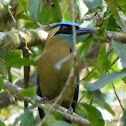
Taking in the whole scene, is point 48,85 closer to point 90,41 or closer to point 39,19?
point 39,19

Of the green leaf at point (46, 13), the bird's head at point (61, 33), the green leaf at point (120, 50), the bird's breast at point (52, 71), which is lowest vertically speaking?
the bird's breast at point (52, 71)

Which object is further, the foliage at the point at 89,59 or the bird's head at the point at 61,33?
the bird's head at the point at 61,33

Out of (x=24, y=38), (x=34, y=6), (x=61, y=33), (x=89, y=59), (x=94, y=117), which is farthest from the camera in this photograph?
(x=61, y=33)

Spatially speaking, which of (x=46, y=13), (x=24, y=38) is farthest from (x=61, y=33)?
(x=24, y=38)

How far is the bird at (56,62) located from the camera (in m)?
3.10

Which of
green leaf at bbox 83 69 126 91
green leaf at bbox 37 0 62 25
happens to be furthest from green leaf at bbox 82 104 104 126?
green leaf at bbox 37 0 62 25

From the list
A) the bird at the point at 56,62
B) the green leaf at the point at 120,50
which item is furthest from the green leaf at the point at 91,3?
the green leaf at the point at 120,50

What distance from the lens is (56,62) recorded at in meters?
3.18

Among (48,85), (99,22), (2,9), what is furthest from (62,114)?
(2,9)

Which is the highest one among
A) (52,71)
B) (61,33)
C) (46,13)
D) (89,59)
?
(89,59)

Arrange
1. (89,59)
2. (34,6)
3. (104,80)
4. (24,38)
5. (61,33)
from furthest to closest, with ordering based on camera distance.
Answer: (61,33), (24,38), (34,6), (89,59), (104,80)

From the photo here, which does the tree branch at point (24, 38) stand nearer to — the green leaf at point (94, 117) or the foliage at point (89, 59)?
the foliage at point (89, 59)

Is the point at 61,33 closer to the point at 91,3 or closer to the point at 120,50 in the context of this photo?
the point at 91,3

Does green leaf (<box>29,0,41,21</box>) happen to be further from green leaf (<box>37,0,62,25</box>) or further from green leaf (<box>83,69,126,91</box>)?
green leaf (<box>83,69,126,91</box>)
